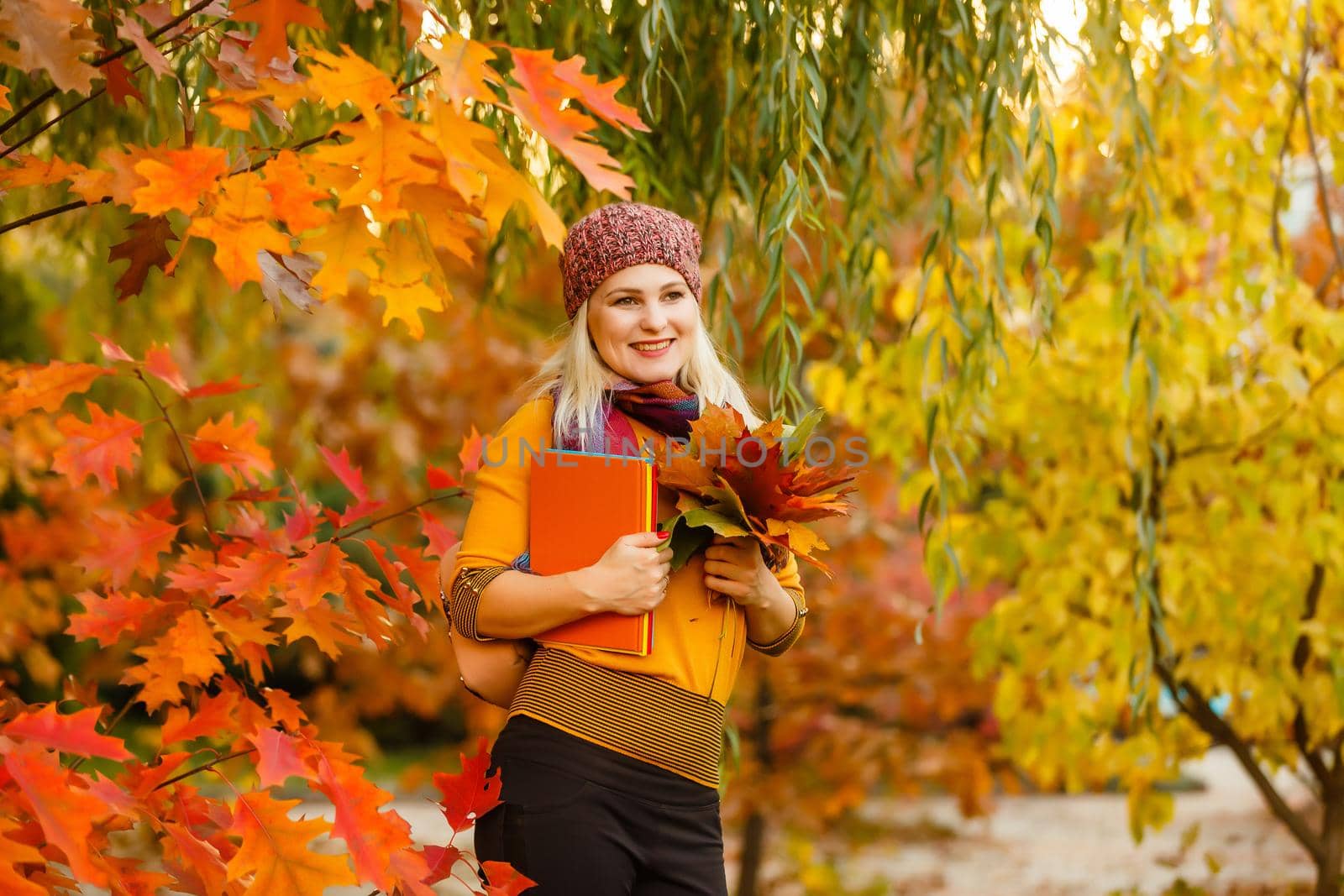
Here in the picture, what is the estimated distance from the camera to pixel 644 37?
184 centimetres

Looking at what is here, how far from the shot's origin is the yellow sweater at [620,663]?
1.61m

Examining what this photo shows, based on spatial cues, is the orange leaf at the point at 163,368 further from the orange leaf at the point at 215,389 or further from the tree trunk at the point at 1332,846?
the tree trunk at the point at 1332,846

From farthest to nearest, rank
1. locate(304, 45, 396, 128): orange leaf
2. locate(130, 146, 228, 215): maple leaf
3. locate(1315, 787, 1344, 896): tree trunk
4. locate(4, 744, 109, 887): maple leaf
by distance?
locate(1315, 787, 1344, 896): tree trunk
locate(130, 146, 228, 215): maple leaf
locate(304, 45, 396, 128): orange leaf
locate(4, 744, 109, 887): maple leaf

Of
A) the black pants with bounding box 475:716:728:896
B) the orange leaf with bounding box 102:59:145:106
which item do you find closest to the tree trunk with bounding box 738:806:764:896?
the black pants with bounding box 475:716:728:896

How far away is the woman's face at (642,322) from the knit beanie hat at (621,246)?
1cm

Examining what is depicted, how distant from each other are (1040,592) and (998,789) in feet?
17.2

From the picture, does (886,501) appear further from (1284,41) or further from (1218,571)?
(1284,41)

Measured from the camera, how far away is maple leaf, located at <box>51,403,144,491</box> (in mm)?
1771

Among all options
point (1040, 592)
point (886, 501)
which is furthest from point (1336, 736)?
point (886, 501)

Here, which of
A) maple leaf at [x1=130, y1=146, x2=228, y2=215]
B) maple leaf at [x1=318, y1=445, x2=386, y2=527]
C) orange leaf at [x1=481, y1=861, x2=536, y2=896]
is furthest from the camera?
maple leaf at [x1=318, y1=445, x2=386, y2=527]

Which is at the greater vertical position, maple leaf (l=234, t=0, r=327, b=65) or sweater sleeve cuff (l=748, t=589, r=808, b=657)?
maple leaf (l=234, t=0, r=327, b=65)

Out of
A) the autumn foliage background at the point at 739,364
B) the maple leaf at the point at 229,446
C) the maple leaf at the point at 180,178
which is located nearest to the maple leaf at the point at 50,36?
the autumn foliage background at the point at 739,364

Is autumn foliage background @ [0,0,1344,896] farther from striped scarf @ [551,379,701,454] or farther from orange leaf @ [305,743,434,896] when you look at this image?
striped scarf @ [551,379,701,454]

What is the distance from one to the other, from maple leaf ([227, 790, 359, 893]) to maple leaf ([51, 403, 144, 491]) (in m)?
0.62
